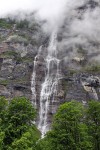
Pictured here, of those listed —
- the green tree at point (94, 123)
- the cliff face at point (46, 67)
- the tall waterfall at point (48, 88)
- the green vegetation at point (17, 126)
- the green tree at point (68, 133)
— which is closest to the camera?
the green vegetation at point (17, 126)

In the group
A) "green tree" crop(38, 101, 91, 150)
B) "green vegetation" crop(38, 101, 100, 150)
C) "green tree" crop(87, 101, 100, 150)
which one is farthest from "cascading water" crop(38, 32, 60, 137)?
"green tree" crop(38, 101, 91, 150)

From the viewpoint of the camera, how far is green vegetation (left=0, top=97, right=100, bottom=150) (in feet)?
143

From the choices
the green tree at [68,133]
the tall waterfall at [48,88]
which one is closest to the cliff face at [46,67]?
the tall waterfall at [48,88]

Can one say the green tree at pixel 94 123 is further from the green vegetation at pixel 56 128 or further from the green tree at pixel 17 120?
the green tree at pixel 17 120

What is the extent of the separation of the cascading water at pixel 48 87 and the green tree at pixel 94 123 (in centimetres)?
2837

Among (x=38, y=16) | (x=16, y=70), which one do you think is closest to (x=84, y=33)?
(x=38, y=16)

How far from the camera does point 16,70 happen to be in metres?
94.5

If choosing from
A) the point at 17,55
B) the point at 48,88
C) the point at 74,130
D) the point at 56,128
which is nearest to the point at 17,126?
the point at 56,128

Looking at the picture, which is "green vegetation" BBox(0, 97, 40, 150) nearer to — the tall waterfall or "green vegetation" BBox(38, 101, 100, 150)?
"green vegetation" BBox(38, 101, 100, 150)

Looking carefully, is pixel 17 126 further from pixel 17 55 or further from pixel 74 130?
pixel 17 55

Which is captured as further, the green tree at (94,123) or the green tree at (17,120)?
the green tree at (94,123)

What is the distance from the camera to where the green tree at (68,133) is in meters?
44.2

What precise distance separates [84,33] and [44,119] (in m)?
40.4

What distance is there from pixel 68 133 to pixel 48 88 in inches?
1747
